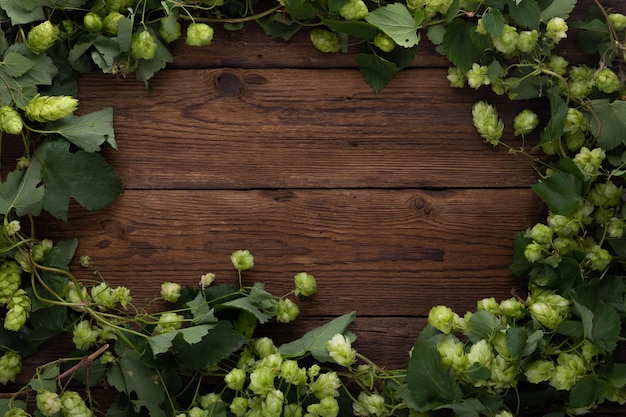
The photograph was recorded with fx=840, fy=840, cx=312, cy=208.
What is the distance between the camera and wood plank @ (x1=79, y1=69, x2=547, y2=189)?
1.74 metres

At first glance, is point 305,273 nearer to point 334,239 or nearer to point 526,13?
point 334,239

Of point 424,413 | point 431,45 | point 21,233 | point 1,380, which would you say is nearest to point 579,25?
point 431,45

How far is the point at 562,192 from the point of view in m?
1.63

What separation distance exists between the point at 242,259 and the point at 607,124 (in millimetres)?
772

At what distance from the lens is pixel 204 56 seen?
1743mm

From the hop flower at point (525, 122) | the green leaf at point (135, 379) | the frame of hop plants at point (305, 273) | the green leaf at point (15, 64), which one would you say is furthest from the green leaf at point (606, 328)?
the green leaf at point (15, 64)

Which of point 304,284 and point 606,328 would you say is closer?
point 606,328

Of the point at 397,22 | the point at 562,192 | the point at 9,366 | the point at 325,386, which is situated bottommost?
the point at 9,366

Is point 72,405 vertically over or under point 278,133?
under

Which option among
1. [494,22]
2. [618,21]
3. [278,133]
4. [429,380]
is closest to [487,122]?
[494,22]

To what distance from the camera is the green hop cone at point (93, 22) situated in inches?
64.7

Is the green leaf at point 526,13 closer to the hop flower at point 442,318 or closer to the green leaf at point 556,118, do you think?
the green leaf at point 556,118

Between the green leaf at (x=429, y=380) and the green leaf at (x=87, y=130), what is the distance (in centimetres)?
73

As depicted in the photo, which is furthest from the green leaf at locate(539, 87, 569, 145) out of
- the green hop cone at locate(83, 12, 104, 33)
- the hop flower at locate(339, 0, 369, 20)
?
the green hop cone at locate(83, 12, 104, 33)
